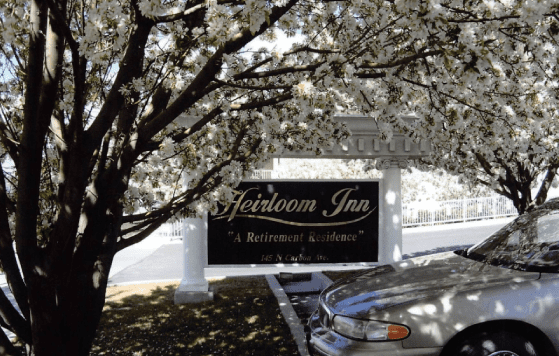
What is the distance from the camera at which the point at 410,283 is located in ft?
12.6

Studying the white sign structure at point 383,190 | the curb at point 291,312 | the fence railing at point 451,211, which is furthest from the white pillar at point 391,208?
the fence railing at point 451,211

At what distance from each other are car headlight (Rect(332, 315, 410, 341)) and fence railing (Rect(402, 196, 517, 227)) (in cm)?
1924

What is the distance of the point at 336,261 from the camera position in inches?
388

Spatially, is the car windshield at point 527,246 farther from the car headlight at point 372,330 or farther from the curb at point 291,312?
the curb at point 291,312

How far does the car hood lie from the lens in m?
3.56

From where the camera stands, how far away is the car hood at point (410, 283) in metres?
3.56

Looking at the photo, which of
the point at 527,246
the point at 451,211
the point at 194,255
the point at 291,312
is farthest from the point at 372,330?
the point at 451,211

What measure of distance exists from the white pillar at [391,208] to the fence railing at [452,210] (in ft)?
41.2

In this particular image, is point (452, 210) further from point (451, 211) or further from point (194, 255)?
point (194, 255)

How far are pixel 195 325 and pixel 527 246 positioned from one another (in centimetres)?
466

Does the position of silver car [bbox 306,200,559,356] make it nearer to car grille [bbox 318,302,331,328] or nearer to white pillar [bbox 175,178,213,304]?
car grille [bbox 318,302,331,328]

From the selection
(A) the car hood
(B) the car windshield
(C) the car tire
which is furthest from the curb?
(B) the car windshield

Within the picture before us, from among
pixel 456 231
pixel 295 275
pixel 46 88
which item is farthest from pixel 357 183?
pixel 456 231

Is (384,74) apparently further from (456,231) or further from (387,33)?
(456,231)
